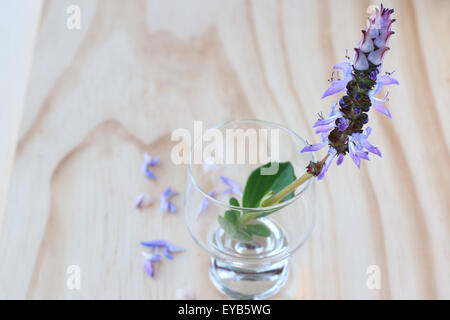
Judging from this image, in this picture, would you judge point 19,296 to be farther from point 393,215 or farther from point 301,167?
point 393,215

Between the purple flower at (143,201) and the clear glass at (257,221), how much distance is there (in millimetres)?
81

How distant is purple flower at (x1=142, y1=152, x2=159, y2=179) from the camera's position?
74 cm

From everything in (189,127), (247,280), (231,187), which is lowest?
(247,280)

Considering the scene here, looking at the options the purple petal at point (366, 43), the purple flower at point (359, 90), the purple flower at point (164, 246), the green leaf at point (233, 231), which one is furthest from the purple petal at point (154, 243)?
the purple petal at point (366, 43)

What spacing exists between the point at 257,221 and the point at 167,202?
0.42 ft

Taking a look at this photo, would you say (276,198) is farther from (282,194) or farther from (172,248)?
(172,248)

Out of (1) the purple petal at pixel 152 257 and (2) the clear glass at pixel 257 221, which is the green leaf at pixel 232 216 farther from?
(1) the purple petal at pixel 152 257

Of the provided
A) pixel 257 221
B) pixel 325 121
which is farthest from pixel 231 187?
pixel 325 121

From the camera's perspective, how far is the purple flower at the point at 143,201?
71cm

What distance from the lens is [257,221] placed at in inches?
25.4

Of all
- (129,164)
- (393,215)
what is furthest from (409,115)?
(129,164)

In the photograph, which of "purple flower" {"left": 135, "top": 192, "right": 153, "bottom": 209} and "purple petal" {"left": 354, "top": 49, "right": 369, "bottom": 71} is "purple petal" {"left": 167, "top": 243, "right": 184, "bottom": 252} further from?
"purple petal" {"left": 354, "top": 49, "right": 369, "bottom": 71}

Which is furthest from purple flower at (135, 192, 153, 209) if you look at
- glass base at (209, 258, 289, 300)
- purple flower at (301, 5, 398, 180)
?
purple flower at (301, 5, 398, 180)

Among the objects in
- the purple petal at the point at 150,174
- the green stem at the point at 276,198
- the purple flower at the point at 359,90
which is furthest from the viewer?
→ the purple petal at the point at 150,174
